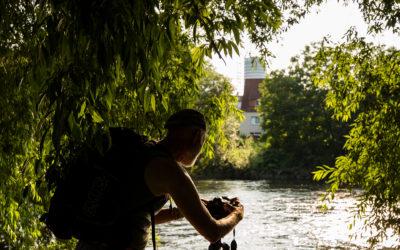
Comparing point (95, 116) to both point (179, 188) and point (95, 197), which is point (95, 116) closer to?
point (95, 197)

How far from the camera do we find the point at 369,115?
22.4 ft

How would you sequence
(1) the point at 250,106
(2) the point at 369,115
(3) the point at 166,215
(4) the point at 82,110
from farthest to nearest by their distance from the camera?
1. (1) the point at 250,106
2. (2) the point at 369,115
3. (3) the point at 166,215
4. (4) the point at 82,110

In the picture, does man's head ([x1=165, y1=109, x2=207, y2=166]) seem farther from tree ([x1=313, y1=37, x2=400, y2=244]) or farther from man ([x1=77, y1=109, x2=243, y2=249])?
tree ([x1=313, y1=37, x2=400, y2=244])

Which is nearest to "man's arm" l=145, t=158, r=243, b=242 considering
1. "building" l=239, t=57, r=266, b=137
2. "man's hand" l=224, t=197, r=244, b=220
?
"man's hand" l=224, t=197, r=244, b=220

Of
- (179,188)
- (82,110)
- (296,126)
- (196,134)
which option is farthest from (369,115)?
(296,126)

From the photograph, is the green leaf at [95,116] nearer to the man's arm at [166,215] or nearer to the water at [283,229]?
the man's arm at [166,215]

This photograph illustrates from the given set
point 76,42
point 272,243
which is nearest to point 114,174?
point 76,42

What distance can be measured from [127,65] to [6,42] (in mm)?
3539

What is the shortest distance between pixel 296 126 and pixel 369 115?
4464 centimetres

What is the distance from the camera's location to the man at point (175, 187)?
2.12 meters

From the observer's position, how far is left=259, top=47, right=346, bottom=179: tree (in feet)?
157

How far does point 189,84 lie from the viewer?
555cm

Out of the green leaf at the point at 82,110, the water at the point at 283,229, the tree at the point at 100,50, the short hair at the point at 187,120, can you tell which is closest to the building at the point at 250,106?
the water at the point at 283,229

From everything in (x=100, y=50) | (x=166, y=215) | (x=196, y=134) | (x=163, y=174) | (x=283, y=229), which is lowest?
(x=283, y=229)
